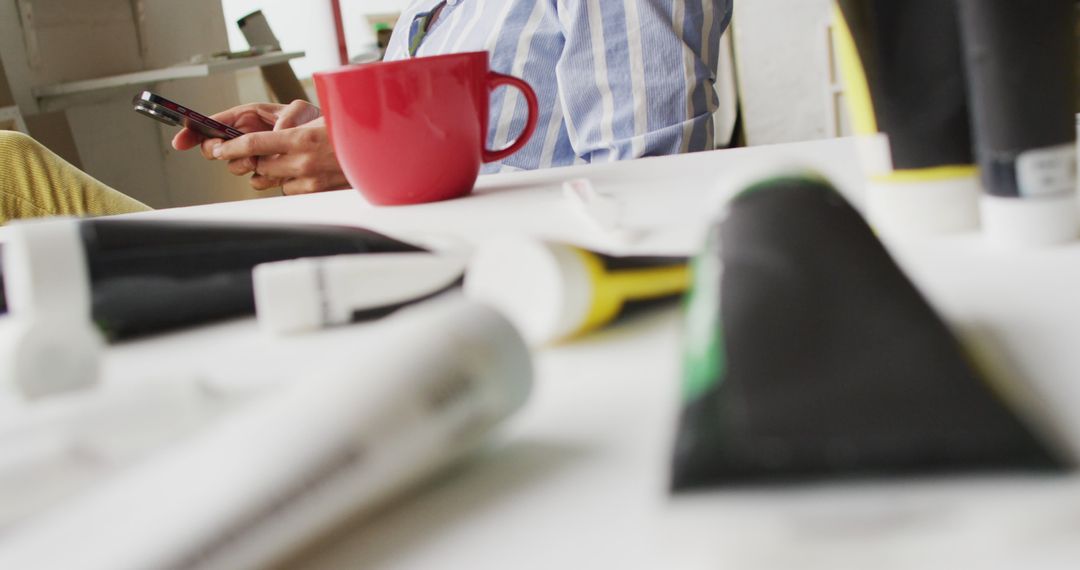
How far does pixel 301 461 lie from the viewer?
14 centimetres

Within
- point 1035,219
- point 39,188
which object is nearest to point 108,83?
point 39,188

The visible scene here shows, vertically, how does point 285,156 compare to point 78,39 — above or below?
below

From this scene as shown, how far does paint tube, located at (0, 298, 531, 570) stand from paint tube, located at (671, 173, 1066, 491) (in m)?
0.04

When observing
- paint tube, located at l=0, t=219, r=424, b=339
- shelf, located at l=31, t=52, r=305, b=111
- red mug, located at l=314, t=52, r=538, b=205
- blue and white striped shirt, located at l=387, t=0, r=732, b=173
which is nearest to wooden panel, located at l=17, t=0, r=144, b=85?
shelf, located at l=31, t=52, r=305, b=111

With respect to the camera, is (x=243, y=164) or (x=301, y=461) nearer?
(x=301, y=461)

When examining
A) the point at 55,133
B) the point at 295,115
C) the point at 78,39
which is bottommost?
the point at 295,115

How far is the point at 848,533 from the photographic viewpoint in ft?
0.43

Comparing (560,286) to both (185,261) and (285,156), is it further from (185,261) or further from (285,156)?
(285,156)

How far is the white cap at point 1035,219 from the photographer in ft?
0.91

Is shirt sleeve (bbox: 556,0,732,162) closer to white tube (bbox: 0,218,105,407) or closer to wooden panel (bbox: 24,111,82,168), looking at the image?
white tube (bbox: 0,218,105,407)

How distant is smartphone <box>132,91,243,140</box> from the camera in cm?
65

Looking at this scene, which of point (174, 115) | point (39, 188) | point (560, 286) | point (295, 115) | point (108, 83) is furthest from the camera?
point (108, 83)

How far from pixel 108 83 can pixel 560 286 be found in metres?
1.97

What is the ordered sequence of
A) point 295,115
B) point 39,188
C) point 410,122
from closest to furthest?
point 410,122
point 295,115
point 39,188
